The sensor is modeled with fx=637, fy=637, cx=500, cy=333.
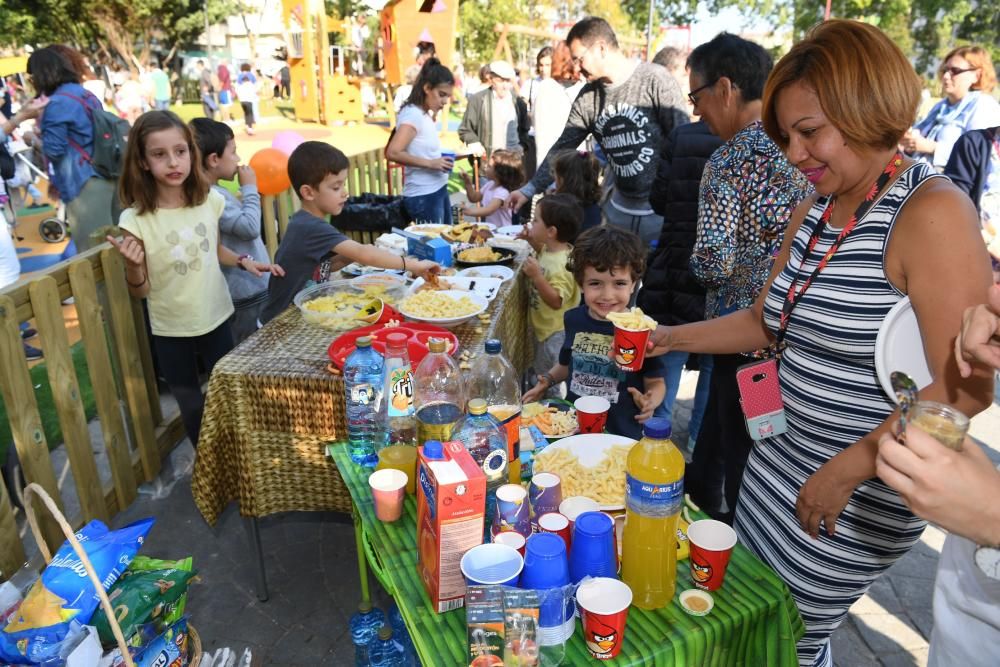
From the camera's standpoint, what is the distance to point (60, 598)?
1.87 metres

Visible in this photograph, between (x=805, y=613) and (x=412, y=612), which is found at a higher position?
(x=412, y=612)

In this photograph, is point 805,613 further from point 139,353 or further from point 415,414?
point 139,353

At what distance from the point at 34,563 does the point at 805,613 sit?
11.2 feet

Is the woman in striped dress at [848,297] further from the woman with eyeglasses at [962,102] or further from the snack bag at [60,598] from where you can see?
the woman with eyeglasses at [962,102]

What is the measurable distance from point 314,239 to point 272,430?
4.02 feet

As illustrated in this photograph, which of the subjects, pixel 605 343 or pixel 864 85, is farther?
pixel 605 343

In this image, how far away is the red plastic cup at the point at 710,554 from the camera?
61.9 inches

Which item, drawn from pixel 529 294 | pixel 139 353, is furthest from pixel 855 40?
pixel 139 353

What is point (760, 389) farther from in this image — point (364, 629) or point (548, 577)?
point (364, 629)

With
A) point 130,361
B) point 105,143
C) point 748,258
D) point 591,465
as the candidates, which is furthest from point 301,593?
point 105,143

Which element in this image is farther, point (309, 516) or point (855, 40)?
point (309, 516)

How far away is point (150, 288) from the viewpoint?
3609 mm

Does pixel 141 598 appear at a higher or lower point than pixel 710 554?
lower

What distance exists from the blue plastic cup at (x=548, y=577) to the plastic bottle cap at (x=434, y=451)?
0.36 m
